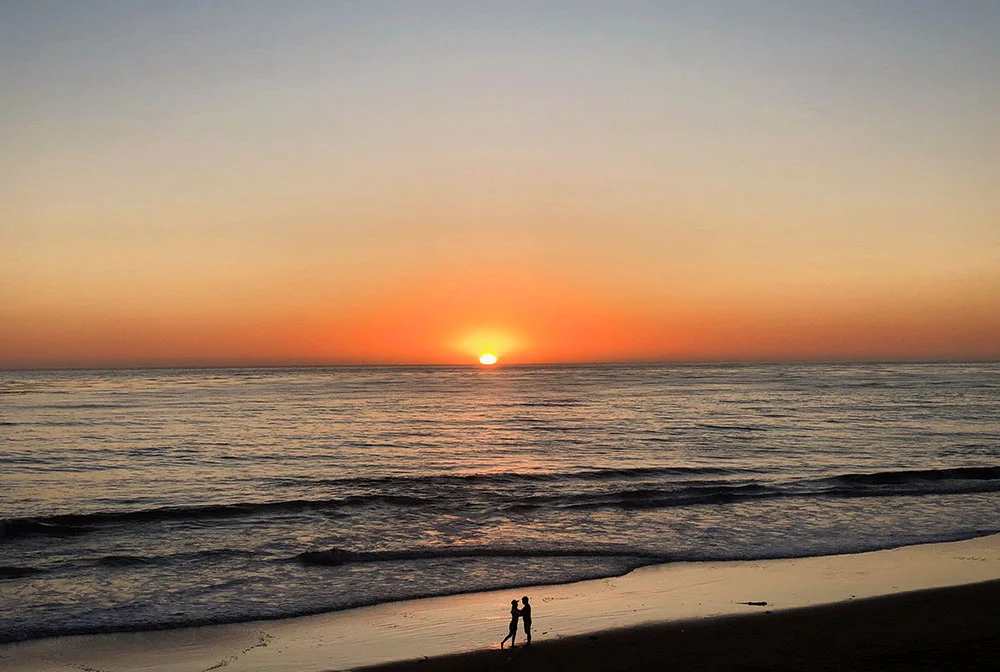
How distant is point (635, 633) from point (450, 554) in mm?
7406

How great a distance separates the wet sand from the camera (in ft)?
37.8

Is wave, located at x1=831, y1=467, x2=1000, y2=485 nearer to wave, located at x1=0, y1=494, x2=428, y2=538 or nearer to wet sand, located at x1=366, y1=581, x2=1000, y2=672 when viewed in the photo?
wet sand, located at x1=366, y1=581, x2=1000, y2=672

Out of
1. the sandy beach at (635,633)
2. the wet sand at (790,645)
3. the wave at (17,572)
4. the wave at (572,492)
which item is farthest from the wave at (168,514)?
the wet sand at (790,645)

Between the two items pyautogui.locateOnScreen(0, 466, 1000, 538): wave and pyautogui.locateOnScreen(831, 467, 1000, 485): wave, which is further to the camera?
pyautogui.locateOnScreen(831, 467, 1000, 485): wave

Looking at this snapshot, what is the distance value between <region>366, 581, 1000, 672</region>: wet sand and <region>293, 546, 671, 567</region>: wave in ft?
18.5

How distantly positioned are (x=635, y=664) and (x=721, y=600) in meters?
4.28

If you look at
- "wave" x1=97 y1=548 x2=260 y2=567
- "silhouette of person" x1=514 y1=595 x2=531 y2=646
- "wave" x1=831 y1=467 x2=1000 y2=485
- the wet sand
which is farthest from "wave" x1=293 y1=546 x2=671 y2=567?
"wave" x1=831 y1=467 x2=1000 y2=485

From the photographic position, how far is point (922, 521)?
23094mm

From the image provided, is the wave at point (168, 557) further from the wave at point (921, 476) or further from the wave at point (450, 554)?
the wave at point (921, 476)

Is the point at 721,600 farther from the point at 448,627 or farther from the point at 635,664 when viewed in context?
the point at 448,627

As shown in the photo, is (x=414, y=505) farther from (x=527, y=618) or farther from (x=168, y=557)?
(x=527, y=618)

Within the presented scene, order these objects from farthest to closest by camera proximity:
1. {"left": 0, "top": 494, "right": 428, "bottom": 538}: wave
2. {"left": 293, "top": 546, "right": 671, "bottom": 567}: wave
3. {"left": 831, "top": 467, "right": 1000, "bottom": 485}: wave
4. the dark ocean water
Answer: {"left": 831, "top": 467, "right": 1000, "bottom": 485}: wave, {"left": 0, "top": 494, "right": 428, "bottom": 538}: wave, {"left": 293, "top": 546, "right": 671, "bottom": 567}: wave, the dark ocean water

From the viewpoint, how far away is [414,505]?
85.4 ft

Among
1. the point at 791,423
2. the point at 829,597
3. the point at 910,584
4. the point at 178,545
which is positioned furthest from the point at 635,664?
the point at 791,423
